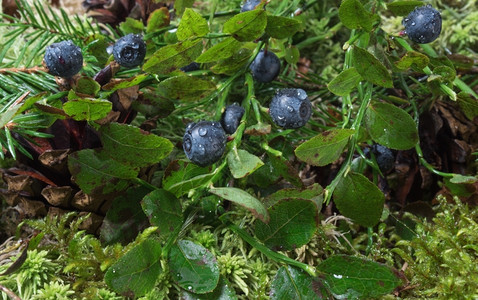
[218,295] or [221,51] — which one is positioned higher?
[221,51]

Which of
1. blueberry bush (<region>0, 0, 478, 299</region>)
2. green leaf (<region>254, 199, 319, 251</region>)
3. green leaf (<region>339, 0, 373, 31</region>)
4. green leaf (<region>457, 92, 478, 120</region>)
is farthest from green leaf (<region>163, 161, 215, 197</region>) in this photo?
green leaf (<region>457, 92, 478, 120</region>)

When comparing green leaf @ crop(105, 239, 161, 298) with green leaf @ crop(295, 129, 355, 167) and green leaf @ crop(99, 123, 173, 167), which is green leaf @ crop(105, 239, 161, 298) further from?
green leaf @ crop(295, 129, 355, 167)

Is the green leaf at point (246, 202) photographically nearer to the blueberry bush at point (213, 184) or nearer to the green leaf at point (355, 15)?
the blueberry bush at point (213, 184)

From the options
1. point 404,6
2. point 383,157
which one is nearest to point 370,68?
point 404,6

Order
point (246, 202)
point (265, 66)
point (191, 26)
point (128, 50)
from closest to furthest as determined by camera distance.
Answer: point (246, 202) → point (191, 26) → point (128, 50) → point (265, 66)

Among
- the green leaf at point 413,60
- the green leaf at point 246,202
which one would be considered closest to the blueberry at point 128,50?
the green leaf at point 246,202

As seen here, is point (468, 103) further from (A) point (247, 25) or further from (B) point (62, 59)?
(B) point (62, 59)
